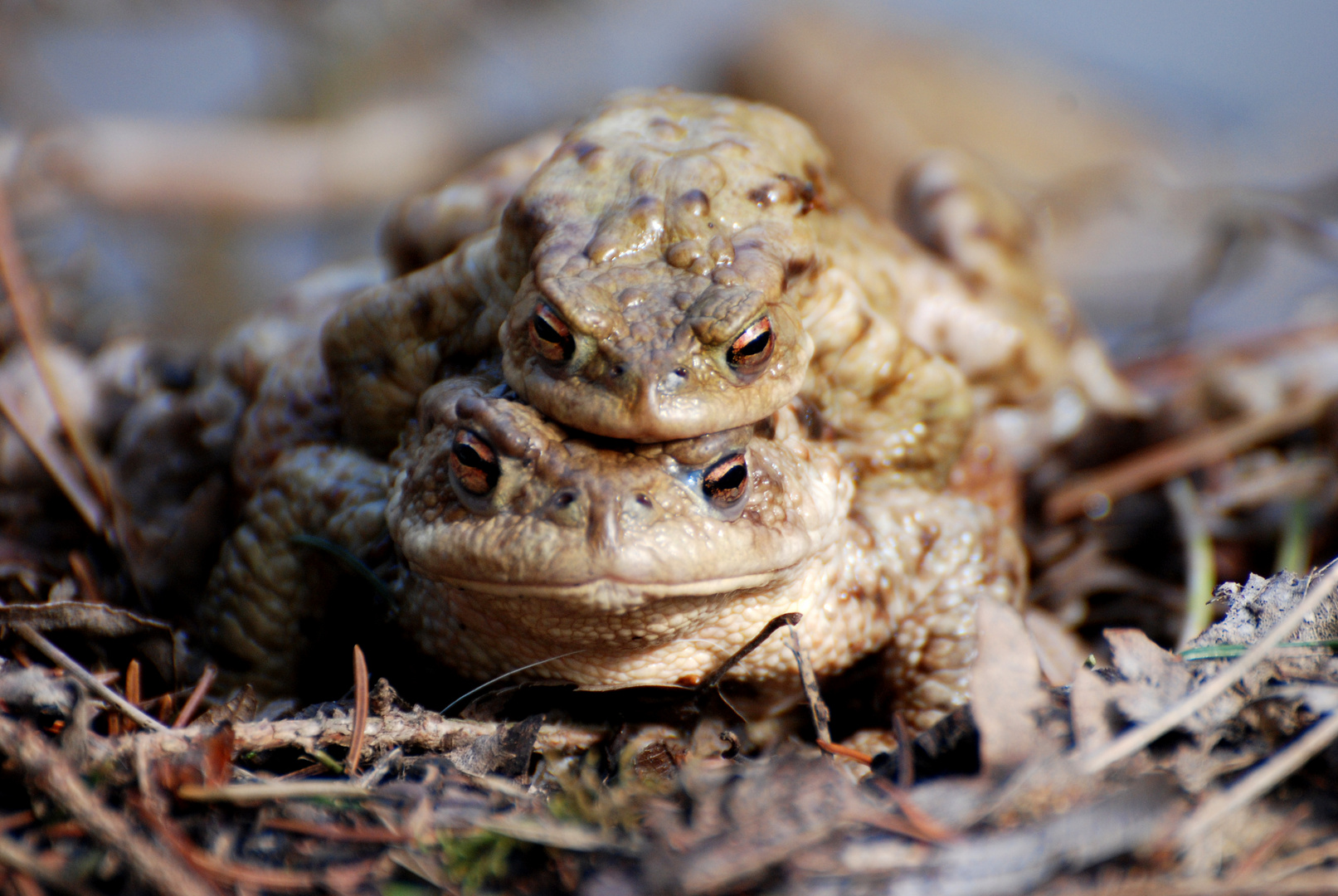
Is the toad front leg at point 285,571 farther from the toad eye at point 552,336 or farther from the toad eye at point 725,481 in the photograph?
the toad eye at point 725,481

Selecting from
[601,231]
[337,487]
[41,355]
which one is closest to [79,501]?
[41,355]

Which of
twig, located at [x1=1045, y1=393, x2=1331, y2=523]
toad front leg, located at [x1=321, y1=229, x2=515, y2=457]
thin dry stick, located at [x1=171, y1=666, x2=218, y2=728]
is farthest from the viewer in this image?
twig, located at [x1=1045, y1=393, x2=1331, y2=523]

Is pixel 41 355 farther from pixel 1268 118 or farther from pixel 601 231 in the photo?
pixel 1268 118

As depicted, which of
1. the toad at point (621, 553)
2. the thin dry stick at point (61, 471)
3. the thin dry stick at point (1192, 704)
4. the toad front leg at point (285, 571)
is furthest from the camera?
the thin dry stick at point (61, 471)

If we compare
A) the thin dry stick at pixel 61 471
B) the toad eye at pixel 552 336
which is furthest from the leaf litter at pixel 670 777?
the toad eye at pixel 552 336

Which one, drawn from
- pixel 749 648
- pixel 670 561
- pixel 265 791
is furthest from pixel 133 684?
pixel 749 648

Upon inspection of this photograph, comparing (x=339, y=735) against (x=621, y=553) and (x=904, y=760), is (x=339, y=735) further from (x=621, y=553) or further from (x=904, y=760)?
(x=904, y=760)

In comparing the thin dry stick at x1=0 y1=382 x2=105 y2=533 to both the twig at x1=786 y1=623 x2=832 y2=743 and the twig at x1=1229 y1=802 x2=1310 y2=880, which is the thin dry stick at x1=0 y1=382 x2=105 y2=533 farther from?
the twig at x1=1229 y1=802 x2=1310 y2=880

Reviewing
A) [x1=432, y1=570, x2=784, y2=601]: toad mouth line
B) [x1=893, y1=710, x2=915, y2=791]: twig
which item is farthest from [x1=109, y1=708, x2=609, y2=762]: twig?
[x1=893, y1=710, x2=915, y2=791]: twig

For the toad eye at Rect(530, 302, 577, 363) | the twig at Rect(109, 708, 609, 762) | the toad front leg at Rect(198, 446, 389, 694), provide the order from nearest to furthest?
the twig at Rect(109, 708, 609, 762), the toad eye at Rect(530, 302, 577, 363), the toad front leg at Rect(198, 446, 389, 694)
